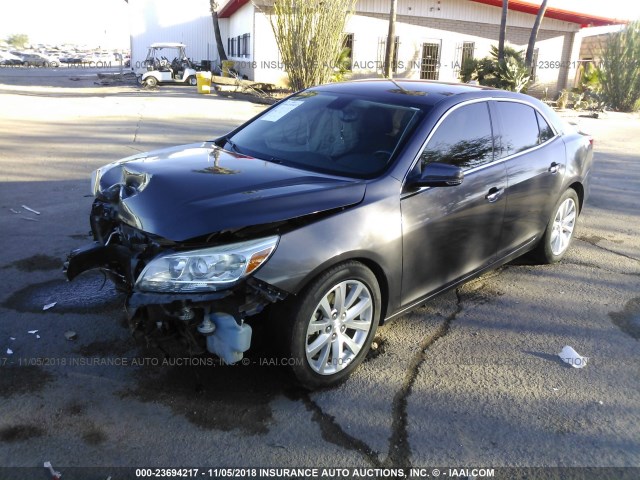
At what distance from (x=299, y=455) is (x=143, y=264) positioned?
1.32 metres

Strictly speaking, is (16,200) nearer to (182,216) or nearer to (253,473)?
(182,216)

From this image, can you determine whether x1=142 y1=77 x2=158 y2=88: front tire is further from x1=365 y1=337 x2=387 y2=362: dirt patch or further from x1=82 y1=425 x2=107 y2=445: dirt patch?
x1=82 y1=425 x2=107 y2=445: dirt patch

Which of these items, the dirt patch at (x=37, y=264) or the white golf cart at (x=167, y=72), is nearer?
the dirt patch at (x=37, y=264)

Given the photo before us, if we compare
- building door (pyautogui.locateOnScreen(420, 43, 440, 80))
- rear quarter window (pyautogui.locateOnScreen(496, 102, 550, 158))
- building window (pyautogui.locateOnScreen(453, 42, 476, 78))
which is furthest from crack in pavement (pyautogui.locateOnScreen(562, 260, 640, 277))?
building window (pyautogui.locateOnScreen(453, 42, 476, 78))

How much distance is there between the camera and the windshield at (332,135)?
372cm

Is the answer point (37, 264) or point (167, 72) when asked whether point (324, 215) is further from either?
point (167, 72)

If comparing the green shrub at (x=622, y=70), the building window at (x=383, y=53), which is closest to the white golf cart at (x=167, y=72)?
the building window at (x=383, y=53)

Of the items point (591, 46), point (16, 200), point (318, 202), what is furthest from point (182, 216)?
point (591, 46)

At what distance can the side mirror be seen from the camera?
3.40 meters

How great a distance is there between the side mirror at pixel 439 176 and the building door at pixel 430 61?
1062 inches

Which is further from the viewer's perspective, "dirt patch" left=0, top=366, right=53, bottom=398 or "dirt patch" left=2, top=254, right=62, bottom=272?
"dirt patch" left=2, top=254, right=62, bottom=272

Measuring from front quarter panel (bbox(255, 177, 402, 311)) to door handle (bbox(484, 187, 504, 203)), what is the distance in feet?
3.26

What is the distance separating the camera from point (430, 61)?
29.2m

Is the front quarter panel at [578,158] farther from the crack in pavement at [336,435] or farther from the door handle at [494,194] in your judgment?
the crack in pavement at [336,435]
